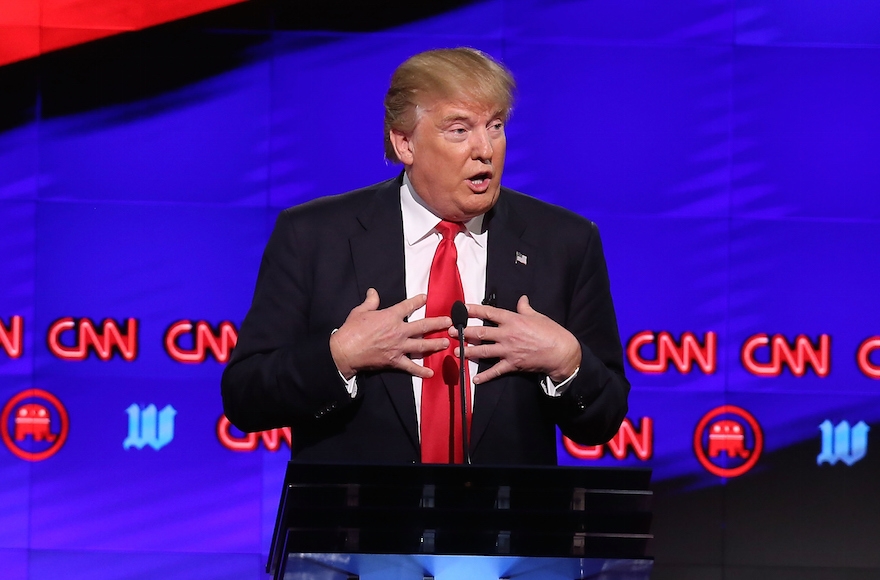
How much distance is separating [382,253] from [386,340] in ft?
0.98

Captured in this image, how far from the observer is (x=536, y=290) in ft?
6.00

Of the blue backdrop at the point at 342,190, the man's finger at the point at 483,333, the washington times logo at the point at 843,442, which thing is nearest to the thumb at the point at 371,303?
the man's finger at the point at 483,333

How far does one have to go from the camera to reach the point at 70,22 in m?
3.95

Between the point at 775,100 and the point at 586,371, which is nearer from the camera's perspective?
the point at 586,371

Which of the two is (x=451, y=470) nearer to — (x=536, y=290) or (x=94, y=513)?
(x=536, y=290)

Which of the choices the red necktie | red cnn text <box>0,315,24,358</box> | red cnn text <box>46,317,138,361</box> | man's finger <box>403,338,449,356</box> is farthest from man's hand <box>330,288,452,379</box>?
red cnn text <box>0,315,24,358</box>

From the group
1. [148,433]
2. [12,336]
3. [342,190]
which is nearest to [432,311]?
[342,190]

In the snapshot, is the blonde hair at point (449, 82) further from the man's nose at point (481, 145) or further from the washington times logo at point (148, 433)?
the washington times logo at point (148, 433)

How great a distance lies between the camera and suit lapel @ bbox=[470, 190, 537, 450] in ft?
5.70

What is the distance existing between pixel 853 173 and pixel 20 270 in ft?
9.81

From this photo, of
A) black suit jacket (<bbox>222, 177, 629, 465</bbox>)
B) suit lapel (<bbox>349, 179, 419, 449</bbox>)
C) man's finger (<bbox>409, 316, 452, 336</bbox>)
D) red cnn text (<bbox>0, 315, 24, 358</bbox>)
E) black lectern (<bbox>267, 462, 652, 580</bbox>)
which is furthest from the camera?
red cnn text (<bbox>0, 315, 24, 358</bbox>)

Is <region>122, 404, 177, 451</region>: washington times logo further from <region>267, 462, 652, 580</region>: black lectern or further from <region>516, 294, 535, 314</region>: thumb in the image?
<region>267, 462, 652, 580</region>: black lectern

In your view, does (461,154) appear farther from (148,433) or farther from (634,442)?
(148,433)

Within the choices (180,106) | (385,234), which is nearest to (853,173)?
Answer: (180,106)
